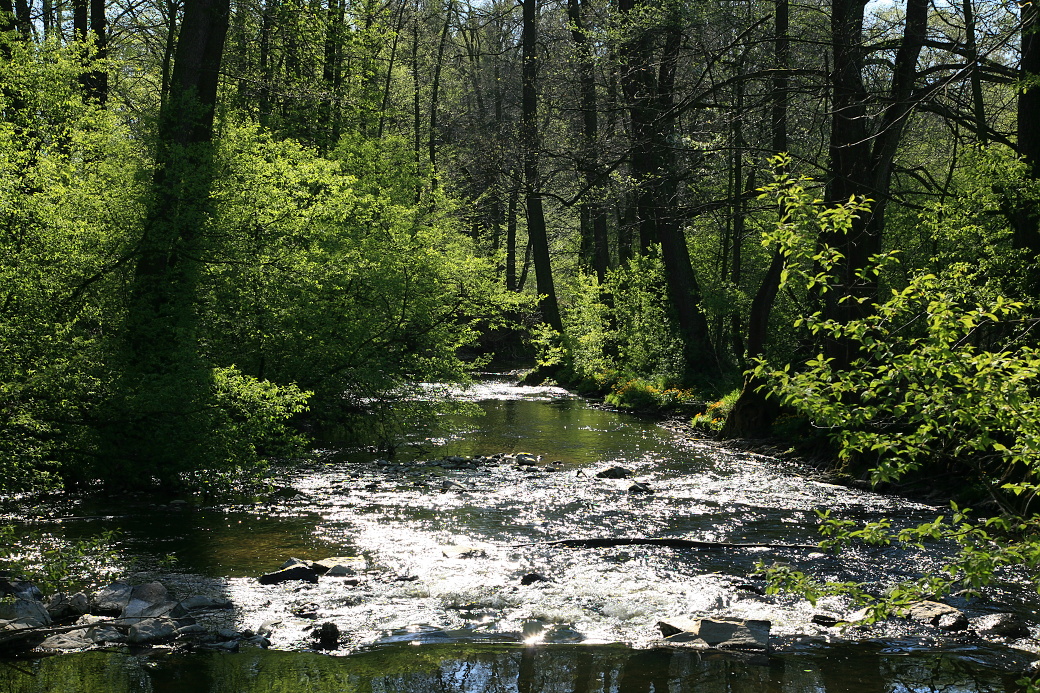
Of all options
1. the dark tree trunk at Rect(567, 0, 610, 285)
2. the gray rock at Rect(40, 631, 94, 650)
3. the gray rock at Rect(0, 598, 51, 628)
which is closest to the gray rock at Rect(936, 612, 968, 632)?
the gray rock at Rect(40, 631, 94, 650)

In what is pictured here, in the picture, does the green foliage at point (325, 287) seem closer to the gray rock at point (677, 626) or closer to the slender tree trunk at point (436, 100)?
the gray rock at point (677, 626)

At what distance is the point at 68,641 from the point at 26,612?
490 mm

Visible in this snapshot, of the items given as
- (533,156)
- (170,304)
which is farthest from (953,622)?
(533,156)

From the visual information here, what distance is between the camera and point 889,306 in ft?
15.2

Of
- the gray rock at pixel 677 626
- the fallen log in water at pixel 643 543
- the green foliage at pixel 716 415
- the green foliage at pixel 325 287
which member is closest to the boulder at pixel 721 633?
the gray rock at pixel 677 626

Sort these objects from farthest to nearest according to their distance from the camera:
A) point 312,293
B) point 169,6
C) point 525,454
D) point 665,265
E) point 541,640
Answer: point 665,265 < point 169,6 < point 525,454 < point 312,293 < point 541,640

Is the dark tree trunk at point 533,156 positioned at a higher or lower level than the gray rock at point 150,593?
higher

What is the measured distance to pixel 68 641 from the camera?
614 cm

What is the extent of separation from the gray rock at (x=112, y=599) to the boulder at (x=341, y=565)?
5.21 feet

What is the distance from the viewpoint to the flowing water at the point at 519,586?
585 cm

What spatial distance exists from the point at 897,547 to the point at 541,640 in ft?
13.8

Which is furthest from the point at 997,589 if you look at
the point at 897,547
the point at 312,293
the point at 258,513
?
the point at 312,293

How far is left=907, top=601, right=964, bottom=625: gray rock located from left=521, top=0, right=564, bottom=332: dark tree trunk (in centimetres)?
1679

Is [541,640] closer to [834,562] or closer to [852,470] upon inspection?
[834,562]
